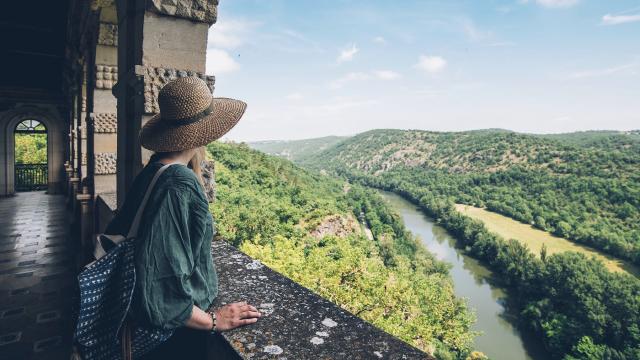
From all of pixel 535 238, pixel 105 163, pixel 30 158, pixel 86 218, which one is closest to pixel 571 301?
pixel 535 238

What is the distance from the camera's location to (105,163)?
5.42 m

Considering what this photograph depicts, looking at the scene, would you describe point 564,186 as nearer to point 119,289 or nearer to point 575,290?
point 575,290

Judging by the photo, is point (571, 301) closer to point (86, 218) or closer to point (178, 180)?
point (86, 218)

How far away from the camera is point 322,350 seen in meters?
1.53

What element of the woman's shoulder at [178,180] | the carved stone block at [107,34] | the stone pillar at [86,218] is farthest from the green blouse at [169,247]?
the stone pillar at [86,218]

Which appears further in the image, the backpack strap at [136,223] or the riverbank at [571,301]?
the riverbank at [571,301]

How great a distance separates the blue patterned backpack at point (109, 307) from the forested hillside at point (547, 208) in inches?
1315

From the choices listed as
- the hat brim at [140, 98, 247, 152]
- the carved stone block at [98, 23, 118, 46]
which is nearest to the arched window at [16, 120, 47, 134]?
the carved stone block at [98, 23, 118, 46]

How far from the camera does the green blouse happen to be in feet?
4.19

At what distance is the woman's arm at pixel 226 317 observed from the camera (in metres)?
1.45

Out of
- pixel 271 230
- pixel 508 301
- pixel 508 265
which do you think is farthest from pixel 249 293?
pixel 508 265

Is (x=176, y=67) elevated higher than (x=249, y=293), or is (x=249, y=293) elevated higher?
(x=176, y=67)

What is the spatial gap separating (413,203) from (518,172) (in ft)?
73.5

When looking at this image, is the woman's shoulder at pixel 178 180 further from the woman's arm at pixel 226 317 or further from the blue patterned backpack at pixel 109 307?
the woman's arm at pixel 226 317
